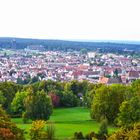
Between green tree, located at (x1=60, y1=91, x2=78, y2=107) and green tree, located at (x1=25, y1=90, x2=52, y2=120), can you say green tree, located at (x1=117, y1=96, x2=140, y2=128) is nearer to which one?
green tree, located at (x1=25, y1=90, x2=52, y2=120)

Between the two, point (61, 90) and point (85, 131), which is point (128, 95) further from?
point (61, 90)

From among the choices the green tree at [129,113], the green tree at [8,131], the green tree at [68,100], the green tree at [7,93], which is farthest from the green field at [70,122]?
the green tree at [8,131]

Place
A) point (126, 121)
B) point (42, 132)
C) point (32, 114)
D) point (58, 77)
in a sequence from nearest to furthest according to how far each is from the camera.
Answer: point (42, 132) → point (126, 121) → point (32, 114) → point (58, 77)

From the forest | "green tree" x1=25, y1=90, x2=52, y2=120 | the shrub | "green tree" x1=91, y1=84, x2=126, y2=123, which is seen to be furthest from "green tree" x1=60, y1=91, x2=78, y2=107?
the shrub

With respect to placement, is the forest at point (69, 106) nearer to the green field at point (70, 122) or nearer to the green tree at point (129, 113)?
the green tree at point (129, 113)

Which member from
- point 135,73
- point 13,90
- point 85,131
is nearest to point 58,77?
point 135,73

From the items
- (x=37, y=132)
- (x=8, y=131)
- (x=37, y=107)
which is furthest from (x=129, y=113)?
(x=8, y=131)
